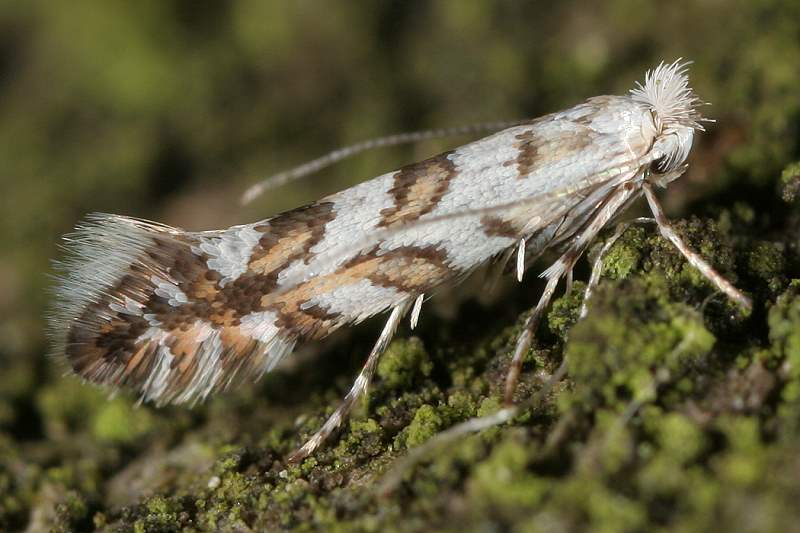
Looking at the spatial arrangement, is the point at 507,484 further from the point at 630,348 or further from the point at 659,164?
the point at 659,164

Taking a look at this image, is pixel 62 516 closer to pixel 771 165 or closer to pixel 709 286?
pixel 709 286

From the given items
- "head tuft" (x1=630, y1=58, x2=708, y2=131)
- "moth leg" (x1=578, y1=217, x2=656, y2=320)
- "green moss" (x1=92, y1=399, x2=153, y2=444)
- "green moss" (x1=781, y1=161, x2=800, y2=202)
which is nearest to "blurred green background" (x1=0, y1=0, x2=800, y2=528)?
"green moss" (x1=92, y1=399, x2=153, y2=444)

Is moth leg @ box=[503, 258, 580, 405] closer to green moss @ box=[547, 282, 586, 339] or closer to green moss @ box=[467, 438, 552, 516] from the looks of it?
green moss @ box=[547, 282, 586, 339]

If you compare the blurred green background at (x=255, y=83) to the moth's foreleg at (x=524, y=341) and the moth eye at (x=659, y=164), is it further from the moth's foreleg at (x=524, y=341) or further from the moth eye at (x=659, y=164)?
the moth's foreleg at (x=524, y=341)

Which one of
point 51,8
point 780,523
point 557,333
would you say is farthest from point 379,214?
point 51,8

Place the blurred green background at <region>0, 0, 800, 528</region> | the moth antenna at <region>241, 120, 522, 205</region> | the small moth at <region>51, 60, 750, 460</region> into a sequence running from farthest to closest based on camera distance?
the blurred green background at <region>0, 0, 800, 528</region> < the moth antenna at <region>241, 120, 522, 205</region> < the small moth at <region>51, 60, 750, 460</region>

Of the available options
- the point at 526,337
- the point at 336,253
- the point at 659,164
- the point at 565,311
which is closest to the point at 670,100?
the point at 659,164
